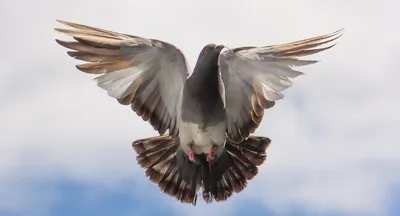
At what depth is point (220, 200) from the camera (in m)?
15.0

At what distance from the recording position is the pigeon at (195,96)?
13.8 m

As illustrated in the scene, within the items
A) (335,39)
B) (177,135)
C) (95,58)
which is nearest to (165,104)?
(177,135)

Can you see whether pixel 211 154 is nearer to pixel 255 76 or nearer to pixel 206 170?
pixel 206 170

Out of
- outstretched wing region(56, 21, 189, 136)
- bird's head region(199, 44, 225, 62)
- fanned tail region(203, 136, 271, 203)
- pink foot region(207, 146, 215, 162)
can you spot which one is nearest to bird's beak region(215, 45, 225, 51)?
bird's head region(199, 44, 225, 62)

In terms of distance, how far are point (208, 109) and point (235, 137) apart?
105 cm

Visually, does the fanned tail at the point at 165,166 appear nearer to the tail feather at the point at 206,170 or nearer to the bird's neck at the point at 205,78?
the tail feather at the point at 206,170

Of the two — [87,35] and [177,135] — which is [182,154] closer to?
[177,135]

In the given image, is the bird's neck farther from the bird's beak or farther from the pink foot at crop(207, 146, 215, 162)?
the pink foot at crop(207, 146, 215, 162)

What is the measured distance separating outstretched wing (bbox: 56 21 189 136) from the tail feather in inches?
26.4

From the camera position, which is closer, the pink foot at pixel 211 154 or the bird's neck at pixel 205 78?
the bird's neck at pixel 205 78

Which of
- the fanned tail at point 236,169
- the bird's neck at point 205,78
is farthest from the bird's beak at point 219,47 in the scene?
the fanned tail at point 236,169

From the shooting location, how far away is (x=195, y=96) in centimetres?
1409

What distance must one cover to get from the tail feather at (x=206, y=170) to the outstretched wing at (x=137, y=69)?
2.20 ft

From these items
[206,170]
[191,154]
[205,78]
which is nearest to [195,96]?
[205,78]
